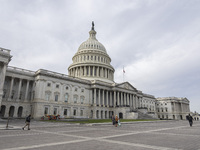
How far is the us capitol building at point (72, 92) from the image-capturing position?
47594 mm

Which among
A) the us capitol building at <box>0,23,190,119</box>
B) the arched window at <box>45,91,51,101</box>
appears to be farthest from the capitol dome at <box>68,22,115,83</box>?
the arched window at <box>45,91,51,101</box>

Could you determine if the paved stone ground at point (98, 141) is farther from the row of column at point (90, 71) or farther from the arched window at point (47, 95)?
the row of column at point (90, 71)

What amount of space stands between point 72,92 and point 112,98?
2267 cm

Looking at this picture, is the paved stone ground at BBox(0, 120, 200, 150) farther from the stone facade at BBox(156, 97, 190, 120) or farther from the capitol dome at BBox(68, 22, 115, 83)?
the stone facade at BBox(156, 97, 190, 120)

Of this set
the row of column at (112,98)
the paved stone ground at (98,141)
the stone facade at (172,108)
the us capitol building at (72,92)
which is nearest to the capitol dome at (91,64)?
the us capitol building at (72,92)

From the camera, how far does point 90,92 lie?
6556cm

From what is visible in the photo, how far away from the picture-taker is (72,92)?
59.0 meters

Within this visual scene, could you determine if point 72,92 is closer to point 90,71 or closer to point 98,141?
point 90,71

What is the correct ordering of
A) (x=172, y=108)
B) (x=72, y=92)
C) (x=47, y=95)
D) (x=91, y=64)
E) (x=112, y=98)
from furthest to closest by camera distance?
(x=172, y=108)
(x=91, y=64)
(x=112, y=98)
(x=72, y=92)
(x=47, y=95)

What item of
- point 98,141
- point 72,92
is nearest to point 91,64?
point 72,92

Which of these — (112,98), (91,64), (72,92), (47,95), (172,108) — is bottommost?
(172,108)

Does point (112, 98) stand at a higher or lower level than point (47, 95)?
higher

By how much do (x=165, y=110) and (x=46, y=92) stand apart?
3547 inches

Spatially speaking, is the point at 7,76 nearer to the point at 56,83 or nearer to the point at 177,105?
the point at 56,83
